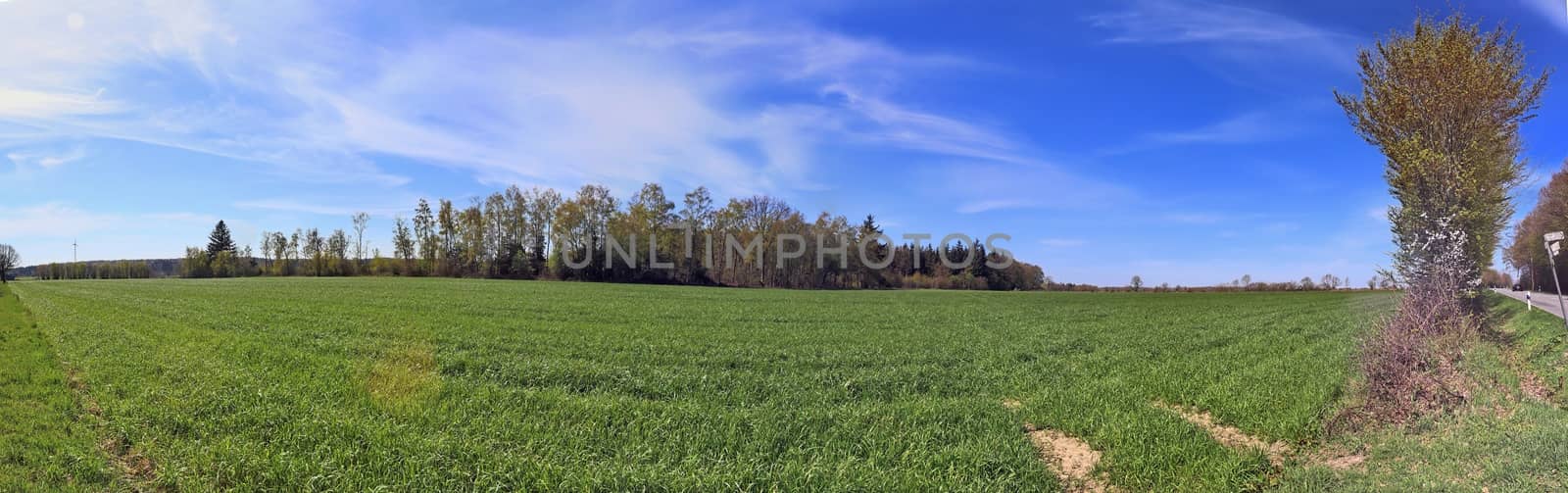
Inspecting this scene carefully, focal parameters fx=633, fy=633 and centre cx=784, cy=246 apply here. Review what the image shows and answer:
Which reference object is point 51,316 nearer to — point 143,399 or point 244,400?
point 143,399

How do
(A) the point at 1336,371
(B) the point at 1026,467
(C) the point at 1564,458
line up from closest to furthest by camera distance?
1. (C) the point at 1564,458
2. (B) the point at 1026,467
3. (A) the point at 1336,371

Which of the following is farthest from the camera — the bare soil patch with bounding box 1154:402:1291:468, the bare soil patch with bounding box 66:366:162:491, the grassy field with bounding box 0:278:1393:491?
the bare soil patch with bounding box 1154:402:1291:468

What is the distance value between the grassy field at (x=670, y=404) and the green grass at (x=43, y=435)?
0.78 feet

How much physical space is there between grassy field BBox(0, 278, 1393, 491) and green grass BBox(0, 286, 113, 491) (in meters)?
0.24

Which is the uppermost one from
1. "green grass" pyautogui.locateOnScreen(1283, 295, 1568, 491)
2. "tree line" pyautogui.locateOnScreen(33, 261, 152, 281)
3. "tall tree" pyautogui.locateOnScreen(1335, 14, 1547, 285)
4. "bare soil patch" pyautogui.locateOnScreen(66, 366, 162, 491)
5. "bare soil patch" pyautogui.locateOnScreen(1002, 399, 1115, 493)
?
"tall tree" pyautogui.locateOnScreen(1335, 14, 1547, 285)

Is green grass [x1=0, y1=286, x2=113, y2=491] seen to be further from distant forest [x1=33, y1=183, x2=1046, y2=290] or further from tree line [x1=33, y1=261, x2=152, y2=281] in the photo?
tree line [x1=33, y1=261, x2=152, y2=281]

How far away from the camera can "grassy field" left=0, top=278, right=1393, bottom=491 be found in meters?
5.35

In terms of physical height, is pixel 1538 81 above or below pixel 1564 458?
above

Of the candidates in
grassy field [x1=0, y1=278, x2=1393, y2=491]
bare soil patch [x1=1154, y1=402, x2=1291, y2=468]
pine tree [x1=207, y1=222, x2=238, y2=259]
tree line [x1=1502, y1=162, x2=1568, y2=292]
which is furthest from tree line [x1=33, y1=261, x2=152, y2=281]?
tree line [x1=1502, y1=162, x2=1568, y2=292]

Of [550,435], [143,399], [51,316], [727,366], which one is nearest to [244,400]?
[143,399]

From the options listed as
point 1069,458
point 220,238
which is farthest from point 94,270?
point 1069,458

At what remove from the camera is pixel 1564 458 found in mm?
4812

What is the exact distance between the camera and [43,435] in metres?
6.43

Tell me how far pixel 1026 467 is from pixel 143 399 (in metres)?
10.1
